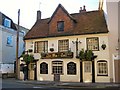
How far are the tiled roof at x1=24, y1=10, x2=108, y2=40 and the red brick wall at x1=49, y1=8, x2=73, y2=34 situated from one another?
0.57 meters

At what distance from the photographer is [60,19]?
28141mm

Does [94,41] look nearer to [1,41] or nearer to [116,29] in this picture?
[116,29]

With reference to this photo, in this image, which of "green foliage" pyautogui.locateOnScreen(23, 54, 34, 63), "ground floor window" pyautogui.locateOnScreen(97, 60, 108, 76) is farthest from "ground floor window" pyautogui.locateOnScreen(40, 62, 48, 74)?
"ground floor window" pyautogui.locateOnScreen(97, 60, 108, 76)

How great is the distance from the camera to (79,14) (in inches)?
1175

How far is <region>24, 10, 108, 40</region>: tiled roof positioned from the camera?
25892 millimetres

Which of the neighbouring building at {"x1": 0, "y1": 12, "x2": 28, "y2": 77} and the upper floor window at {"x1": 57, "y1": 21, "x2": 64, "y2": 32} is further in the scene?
the neighbouring building at {"x1": 0, "y1": 12, "x2": 28, "y2": 77}

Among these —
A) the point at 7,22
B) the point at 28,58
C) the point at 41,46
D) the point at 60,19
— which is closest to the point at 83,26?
the point at 60,19

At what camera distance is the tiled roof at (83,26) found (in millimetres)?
25892

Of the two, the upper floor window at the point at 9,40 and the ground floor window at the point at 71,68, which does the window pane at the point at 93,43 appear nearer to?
the ground floor window at the point at 71,68

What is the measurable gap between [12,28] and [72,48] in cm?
1437

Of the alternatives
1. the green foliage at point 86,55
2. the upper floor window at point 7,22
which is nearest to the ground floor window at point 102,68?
the green foliage at point 86,55

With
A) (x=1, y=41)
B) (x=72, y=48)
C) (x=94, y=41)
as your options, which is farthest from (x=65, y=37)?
(x=1, y=41)

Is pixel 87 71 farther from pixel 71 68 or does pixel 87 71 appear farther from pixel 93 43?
pixel 93 43

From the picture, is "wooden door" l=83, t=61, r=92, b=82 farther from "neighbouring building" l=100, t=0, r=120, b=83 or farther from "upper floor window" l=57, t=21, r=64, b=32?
"upper floor window" l=57, t=21, r=64, b=32
